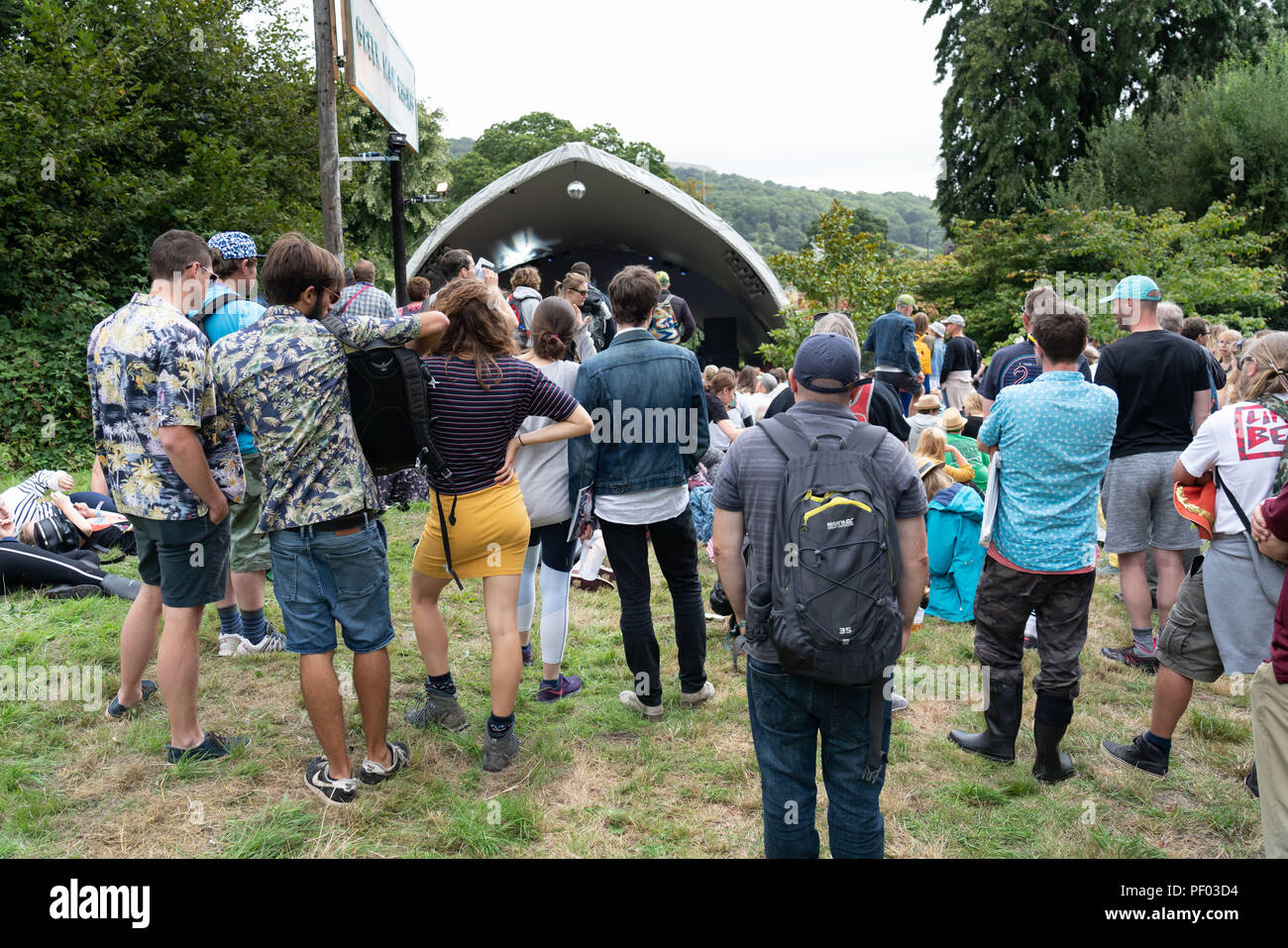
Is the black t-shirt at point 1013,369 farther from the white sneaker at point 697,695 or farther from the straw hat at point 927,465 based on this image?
the white sneaker at point 697,695

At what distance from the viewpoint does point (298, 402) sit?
9.34 feet

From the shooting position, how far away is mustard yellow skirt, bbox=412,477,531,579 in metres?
3.29

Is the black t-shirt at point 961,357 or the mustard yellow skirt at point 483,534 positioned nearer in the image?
the mustard yellow skirt at point 483,534

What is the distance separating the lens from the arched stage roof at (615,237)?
1712 cm

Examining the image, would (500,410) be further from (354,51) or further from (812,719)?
(354,51)

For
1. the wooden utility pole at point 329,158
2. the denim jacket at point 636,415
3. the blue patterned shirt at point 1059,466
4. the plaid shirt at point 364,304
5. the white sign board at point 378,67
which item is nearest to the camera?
the plaid shirt at point 364,304

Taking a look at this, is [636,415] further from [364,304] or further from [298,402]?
[298,402]

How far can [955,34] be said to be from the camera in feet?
86.2

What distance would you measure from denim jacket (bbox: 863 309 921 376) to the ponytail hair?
318 cm

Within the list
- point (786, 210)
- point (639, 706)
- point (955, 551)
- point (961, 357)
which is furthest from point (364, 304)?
point (786, 210)

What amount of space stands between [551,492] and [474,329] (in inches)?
34.7

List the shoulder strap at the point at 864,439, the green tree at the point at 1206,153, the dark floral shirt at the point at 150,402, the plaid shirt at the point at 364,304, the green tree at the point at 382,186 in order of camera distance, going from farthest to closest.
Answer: the green tree at the point at 382,186 → the green tree at the point at 1206,153 → the dark floral shirt at the point at 150,402 → the plaid shirt at the point at 364,304 → the shoulder strap at the point at 864,439

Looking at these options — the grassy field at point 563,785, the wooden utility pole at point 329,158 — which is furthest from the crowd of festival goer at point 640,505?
the wooden utility pole at point 329,158

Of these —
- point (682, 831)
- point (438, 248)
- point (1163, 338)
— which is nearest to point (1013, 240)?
point (438, 248)
